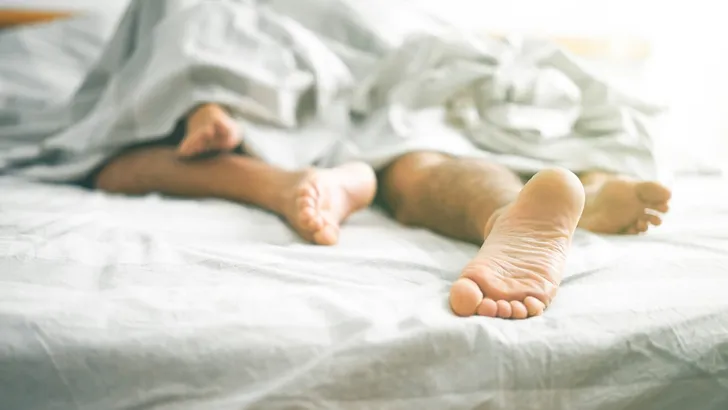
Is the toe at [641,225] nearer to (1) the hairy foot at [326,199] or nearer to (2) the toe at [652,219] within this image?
(2) the toe at [652,219]

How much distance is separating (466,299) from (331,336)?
0.35 ft

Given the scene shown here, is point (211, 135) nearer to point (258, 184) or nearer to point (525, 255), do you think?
point (258, 184)

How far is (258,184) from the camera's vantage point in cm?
80

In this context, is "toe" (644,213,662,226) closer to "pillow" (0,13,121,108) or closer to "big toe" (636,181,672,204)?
"big toe" (636,181,672,204)

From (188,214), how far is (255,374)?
1.29 feet

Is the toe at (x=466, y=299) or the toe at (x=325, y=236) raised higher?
the toe at (x=466, y=299)

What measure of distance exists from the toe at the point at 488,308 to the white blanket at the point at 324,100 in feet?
1.28

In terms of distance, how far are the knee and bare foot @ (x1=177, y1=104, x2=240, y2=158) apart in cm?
21

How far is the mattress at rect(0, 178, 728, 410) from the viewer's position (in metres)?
0.40

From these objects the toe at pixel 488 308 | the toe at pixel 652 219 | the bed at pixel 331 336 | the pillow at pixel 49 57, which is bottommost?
the pillow at pixel 49 57

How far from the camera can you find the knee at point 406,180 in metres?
0.77

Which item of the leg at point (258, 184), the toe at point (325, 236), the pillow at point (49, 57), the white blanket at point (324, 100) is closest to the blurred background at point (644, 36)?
the pillow at point (49, 57)

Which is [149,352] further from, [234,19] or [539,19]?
[539,19]

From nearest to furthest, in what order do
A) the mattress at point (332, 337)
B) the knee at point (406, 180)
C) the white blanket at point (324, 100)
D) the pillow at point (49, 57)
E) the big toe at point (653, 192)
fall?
the mattress at point (332, 337), the big toe at point (653, 192), the knee at point (406, 180), the white blanket at point (324, 100), the pillow at point (49, 57)
